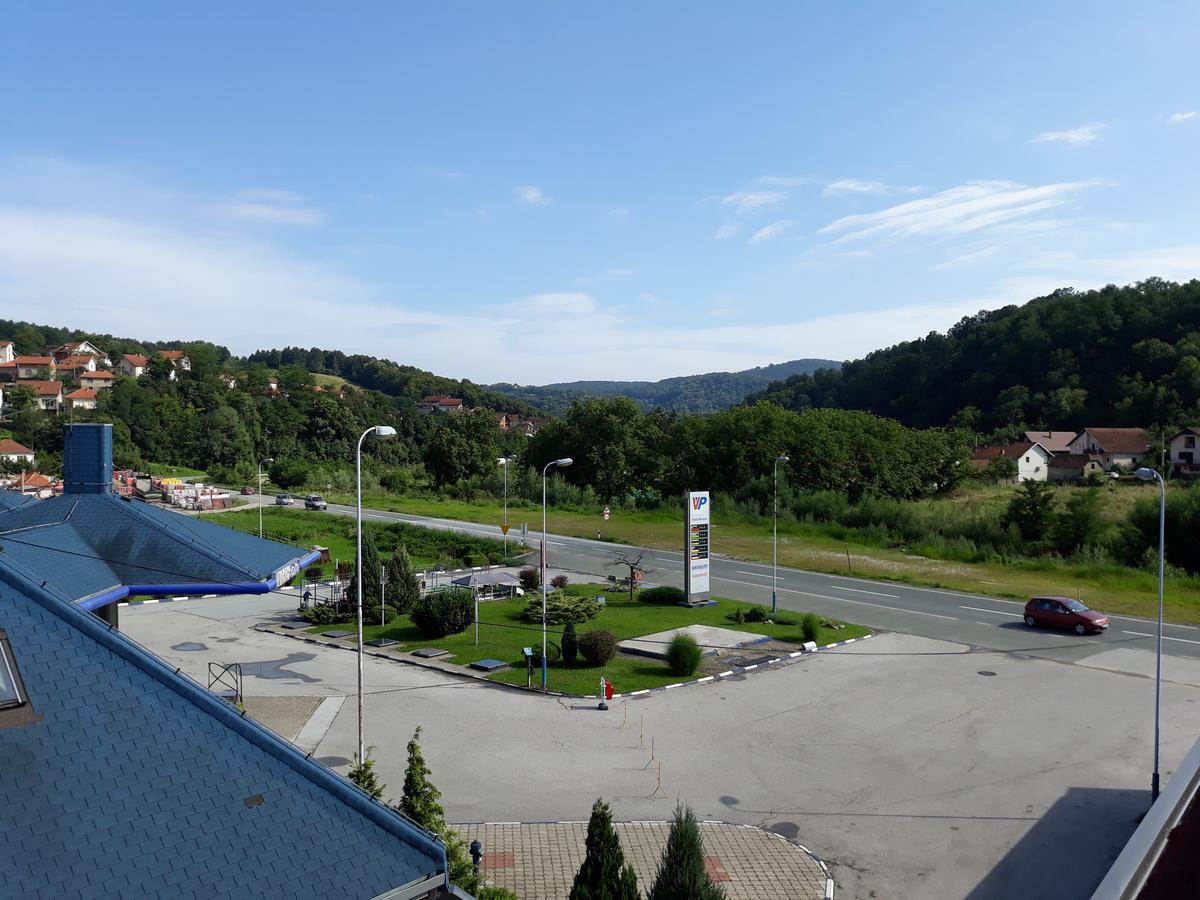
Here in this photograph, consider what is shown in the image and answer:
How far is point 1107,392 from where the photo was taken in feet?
321

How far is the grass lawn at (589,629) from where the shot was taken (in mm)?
23938

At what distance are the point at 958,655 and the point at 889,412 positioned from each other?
104 m

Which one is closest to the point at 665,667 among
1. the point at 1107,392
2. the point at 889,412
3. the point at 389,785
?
the point at 389,785

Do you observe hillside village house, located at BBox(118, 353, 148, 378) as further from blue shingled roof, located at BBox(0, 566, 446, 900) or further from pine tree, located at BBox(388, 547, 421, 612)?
blue shingled roof, located at BBox(0, 566, 446, 900)

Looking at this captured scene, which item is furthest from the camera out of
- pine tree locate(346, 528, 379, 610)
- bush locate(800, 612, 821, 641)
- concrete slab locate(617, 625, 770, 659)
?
pine tree locate(346, 528, 379, 610)

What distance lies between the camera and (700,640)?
28266 mm

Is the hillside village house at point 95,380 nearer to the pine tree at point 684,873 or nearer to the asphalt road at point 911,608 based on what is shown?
the asphalt road at point 911,608

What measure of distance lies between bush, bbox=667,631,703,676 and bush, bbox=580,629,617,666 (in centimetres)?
191

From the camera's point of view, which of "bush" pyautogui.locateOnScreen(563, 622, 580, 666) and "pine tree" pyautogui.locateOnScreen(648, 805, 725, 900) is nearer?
"pine tree" pyautogui.locateOnScreen(648, 805, 725, 900)

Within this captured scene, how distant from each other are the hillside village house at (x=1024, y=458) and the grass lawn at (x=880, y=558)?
16.0 m

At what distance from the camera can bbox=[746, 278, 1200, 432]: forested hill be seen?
90688mm

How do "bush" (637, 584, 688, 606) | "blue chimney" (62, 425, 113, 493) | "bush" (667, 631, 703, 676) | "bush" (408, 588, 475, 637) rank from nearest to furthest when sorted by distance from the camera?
1. "blue chimney" (62, 425, 113, 493)
2. "bush" (667, 631, 703, 676)
3. "bush" (408, 588, 475, 637)
4. "bush" (637, 584, 688, 606)

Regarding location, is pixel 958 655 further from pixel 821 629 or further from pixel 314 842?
pixel 314 842

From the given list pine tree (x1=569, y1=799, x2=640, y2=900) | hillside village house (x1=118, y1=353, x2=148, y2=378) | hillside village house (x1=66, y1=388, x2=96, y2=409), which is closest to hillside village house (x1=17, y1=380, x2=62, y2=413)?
hillside village house (x1=66, y1=388, x2=96, y2=409)
